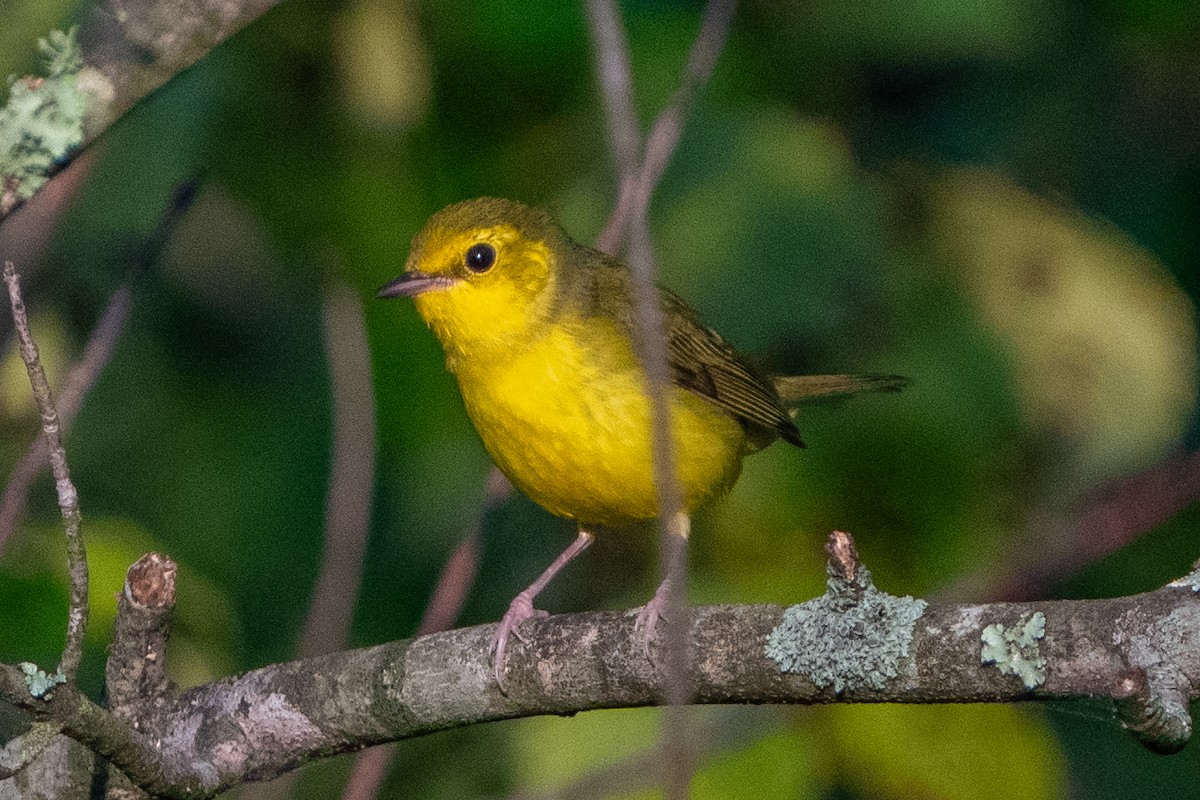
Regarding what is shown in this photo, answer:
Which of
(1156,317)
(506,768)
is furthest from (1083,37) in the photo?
(506,768)

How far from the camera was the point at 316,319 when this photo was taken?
18.9 feet

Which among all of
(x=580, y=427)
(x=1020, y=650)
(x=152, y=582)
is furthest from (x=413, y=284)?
(x=1020, y=650)

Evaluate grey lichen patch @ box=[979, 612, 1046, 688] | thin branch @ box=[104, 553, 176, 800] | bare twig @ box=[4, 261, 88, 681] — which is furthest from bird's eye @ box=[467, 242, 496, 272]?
grey lichen patch @ box=[979, 612, 1046, 688]

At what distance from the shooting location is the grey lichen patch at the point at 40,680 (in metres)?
2.26

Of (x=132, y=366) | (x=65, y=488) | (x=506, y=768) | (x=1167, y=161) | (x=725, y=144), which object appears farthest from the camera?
(x=132, y=366)

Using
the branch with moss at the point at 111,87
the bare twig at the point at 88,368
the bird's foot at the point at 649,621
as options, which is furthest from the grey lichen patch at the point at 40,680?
the bird's foot at the point at 649,621

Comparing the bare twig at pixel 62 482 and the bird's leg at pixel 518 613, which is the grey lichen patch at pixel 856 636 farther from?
the bare twig at pixel 62 482

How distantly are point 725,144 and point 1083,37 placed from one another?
4.76ft

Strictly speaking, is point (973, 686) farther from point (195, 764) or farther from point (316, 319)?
point (316, 319)

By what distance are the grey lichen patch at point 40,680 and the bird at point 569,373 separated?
1.45 m

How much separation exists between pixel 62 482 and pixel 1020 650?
1.47 m

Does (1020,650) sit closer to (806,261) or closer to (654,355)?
(654,355)

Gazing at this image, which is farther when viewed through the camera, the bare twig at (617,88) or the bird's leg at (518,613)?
the bird's leg at (518,613)

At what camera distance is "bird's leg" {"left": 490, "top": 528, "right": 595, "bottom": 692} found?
2.97 m
